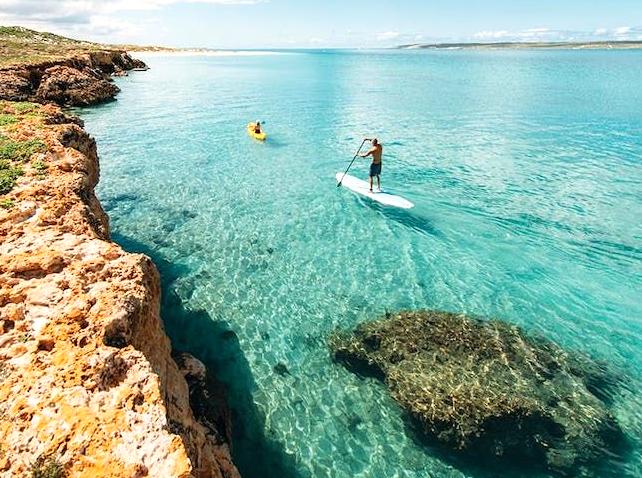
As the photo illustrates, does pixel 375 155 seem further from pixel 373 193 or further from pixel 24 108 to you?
pixel 24 108

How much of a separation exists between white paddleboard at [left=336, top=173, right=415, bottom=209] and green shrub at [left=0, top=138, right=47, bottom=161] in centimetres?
1693

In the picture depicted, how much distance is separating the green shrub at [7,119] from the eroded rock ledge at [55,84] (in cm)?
1986

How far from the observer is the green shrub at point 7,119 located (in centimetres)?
1613

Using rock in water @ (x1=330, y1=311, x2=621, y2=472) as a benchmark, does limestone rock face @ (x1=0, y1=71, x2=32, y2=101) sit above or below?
above

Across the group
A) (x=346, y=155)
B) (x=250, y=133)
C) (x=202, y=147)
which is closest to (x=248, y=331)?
(x=346, y=155)

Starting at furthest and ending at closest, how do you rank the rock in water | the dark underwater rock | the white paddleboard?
the white paddleboard → the dark underwater rock → the rock in water

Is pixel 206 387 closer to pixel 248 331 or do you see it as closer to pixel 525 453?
pixel 248 331

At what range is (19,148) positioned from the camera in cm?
1340

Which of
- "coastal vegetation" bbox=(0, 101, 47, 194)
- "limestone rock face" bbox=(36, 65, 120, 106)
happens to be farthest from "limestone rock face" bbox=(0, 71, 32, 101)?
"coastal vegetation" bbox=(0, 101, 47, 194)

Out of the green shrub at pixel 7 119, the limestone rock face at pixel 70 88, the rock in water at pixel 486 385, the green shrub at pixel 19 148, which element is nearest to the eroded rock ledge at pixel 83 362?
the green shrub at pixel 19 148

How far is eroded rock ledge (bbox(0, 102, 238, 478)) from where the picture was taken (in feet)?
17.1

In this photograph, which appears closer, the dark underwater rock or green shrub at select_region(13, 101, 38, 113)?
the dark underwater rock

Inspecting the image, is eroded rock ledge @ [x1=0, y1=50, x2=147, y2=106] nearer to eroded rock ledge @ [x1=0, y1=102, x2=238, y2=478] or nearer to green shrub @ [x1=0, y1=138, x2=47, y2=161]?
green shrub @ [x1=0, y1=138, x2=47, y2=161]

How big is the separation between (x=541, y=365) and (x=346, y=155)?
2470 cm
